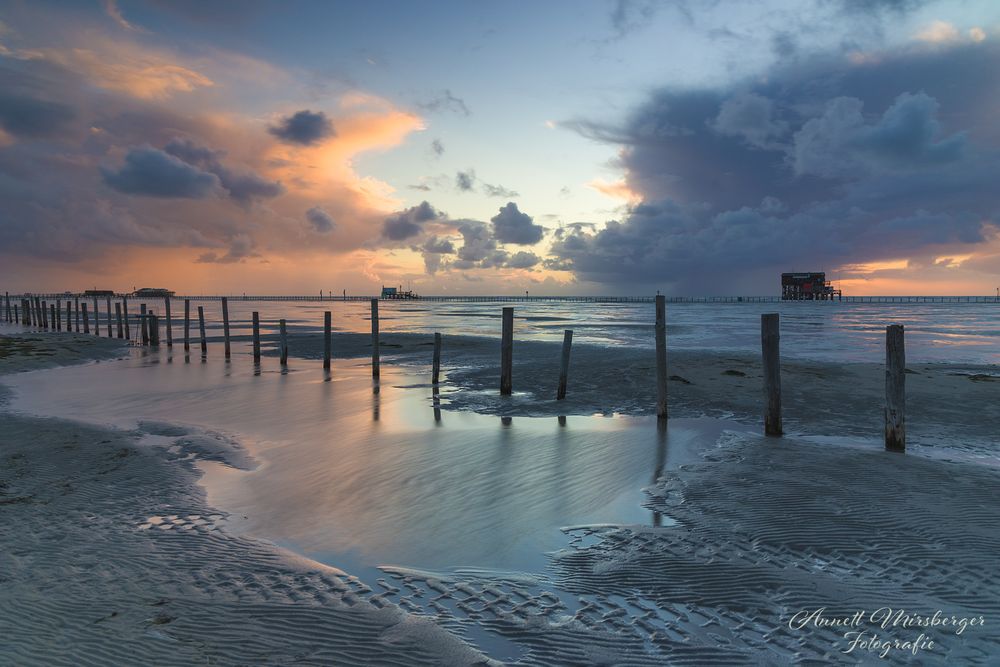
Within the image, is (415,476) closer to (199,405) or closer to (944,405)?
(199,405)

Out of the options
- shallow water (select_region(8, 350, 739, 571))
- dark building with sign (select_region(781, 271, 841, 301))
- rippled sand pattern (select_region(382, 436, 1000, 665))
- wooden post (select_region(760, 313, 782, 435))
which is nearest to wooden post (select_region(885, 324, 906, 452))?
wooden post (select_region(760, 313, 782, 435))

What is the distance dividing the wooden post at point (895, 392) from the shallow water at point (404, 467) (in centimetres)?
306

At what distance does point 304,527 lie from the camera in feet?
22.3

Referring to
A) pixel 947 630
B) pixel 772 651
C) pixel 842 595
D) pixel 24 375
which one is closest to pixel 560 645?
pixel 772 651

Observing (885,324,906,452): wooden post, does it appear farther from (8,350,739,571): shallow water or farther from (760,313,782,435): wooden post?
(8,350,739,571): shallow water

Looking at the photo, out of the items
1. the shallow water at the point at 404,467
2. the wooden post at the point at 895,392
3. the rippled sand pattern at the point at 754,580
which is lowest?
the shallow water at the point at 404,467

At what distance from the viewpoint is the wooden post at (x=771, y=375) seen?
1125 centimetres

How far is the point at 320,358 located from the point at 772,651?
2663 cm

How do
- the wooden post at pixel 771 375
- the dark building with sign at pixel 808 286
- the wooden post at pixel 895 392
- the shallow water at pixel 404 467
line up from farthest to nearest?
the dark building with sign at pixel 808 286 < the wooden post at pixel 771 375 < the wooden post at pixel 895 392 < the shallow water at pixel 404 467

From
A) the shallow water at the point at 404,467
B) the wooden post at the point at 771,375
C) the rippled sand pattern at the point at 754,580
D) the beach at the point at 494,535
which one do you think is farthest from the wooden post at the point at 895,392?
the shallow water at the point at 404,467

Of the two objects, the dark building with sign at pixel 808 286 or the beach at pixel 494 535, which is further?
the dark building with sign at pixel 808 286

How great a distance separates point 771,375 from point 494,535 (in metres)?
7.44

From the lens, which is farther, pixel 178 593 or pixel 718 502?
pixel 718 502

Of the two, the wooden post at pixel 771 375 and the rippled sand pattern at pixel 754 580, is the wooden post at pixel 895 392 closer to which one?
the wooden post at pixel 771 375
